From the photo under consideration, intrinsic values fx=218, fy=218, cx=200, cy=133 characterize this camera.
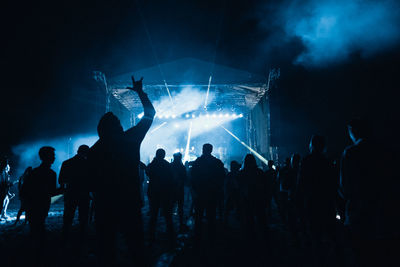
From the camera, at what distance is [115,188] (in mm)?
1883

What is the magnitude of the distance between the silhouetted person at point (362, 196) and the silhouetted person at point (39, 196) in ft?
12.7

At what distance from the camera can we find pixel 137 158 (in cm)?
201

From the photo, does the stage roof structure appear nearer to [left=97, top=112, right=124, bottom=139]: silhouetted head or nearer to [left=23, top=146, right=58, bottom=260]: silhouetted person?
[left=23, top=146, right=58, bottom=260]: silhouetted person

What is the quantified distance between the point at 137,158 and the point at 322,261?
2.97 m

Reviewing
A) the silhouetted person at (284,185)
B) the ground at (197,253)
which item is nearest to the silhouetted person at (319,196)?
the ground at (197,253)

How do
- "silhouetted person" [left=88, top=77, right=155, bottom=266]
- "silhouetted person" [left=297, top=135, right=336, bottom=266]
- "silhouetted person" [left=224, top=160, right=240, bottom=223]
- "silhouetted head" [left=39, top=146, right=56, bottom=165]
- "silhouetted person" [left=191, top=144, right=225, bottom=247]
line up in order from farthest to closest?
1. "silhouetted person" [left=224, top=160, right=240, bottom=223]
2. "silhouetted person" [left=191, top=144, right=225, bottom=247]
3. "silhouetted head" [left=39, top=146, right=56, bottom=165]
4. "silhouetted person" [left=297, top=135, right=336, bottom=266]
5. "silhouetted person" [left=88, top=77, right=155, bottom=266]

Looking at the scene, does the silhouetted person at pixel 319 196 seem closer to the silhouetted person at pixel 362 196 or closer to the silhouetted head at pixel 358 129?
the silhouetted head at pixel 358 129

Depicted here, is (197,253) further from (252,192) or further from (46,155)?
(46,155)

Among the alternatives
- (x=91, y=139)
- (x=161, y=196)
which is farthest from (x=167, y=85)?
(x=161, y=196)

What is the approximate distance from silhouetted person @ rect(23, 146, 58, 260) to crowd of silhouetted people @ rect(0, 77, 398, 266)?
0.04 feet

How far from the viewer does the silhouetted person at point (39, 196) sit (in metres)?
3.32

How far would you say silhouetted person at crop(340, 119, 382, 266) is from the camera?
1.70 metres

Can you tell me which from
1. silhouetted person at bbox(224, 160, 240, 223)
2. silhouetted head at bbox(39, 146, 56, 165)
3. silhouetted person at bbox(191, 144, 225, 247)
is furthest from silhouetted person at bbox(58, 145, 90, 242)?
silhouetted person at bbox(224, 160, 240, 223)

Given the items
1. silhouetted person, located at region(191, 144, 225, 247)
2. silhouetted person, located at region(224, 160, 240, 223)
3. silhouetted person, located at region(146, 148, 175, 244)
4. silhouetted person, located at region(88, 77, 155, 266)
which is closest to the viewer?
silhouetted person, located at region(88, 77, 155, 266)
